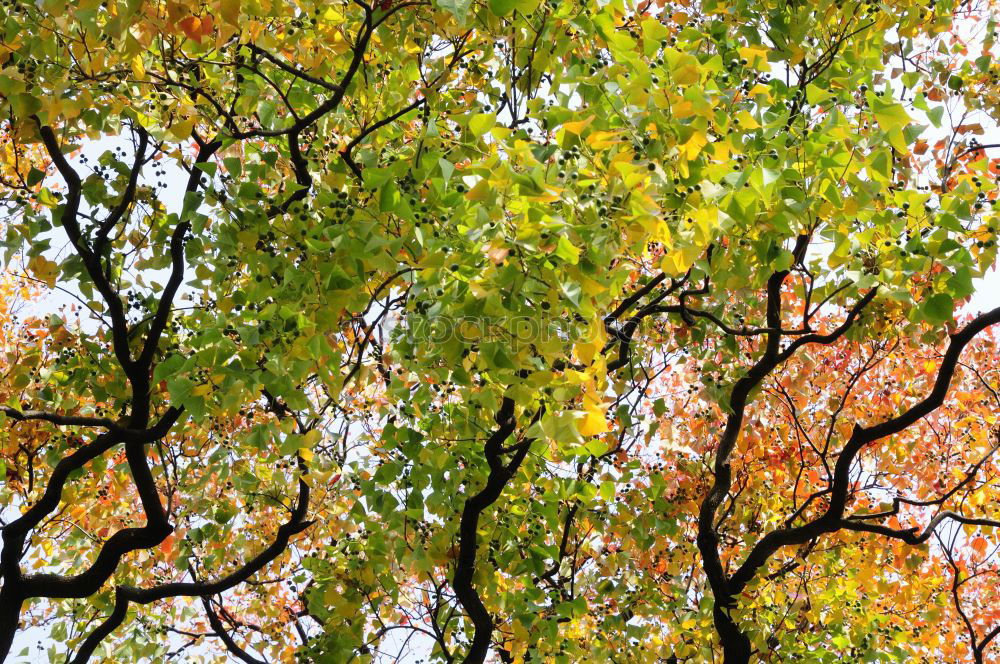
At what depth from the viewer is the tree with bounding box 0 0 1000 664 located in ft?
12.7

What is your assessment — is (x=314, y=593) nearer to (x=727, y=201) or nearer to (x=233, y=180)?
(x=233, y=180)

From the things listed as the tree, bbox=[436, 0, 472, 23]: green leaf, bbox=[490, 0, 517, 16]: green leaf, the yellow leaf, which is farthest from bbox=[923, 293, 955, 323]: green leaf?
bbox=[436, 0, 472, 23]: green leaf

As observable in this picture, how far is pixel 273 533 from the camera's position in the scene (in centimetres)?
845

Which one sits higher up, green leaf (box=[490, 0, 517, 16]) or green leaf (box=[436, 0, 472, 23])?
green leaf (box=[490, 0, 517, 16])

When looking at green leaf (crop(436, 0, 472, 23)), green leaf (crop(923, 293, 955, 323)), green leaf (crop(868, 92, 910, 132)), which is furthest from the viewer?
green leaf (crop(923, 293, 955, 323))

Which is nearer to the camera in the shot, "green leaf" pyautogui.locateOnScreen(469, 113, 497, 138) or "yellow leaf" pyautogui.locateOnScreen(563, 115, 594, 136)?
"yellow leaf" pyautogui.locateOnScreen(563, 115, 594, 136)

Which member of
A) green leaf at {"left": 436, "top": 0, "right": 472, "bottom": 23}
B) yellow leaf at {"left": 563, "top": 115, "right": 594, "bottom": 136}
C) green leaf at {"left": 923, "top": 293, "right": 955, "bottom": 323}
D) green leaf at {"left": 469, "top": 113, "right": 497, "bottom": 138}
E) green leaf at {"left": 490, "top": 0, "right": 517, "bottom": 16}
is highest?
green leaf at {"left": 490, "top": 0, "right": 517, "bottom": 16}

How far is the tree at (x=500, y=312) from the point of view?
12.7 ft

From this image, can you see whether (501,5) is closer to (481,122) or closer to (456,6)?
(456,6)

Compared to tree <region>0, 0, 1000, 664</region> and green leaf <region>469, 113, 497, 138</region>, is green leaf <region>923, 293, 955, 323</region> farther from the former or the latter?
green leaf <region>469, 113, 497, 138</region>

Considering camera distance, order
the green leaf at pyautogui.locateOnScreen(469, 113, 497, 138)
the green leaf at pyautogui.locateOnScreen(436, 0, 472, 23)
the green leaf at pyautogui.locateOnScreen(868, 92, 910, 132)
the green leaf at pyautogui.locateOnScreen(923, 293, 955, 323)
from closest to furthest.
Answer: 1. the green leaf at pyautogui.locateOnScreen(436, 0, 472, 23)
2. the green leaf at pyautogui.locateOnScreen(469, 113, 497, 138)
3. the green leaf at pyautogui.locateOnScreen(868, 92, 910, 132)
4. the green leaf at pyautogui.locateOnScreen(923, 293, 955, 323)

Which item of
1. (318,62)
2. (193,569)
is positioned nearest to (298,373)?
(318,62)

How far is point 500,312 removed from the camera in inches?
141

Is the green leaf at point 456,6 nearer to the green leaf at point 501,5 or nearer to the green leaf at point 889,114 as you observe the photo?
the green leaf at point 501,5
